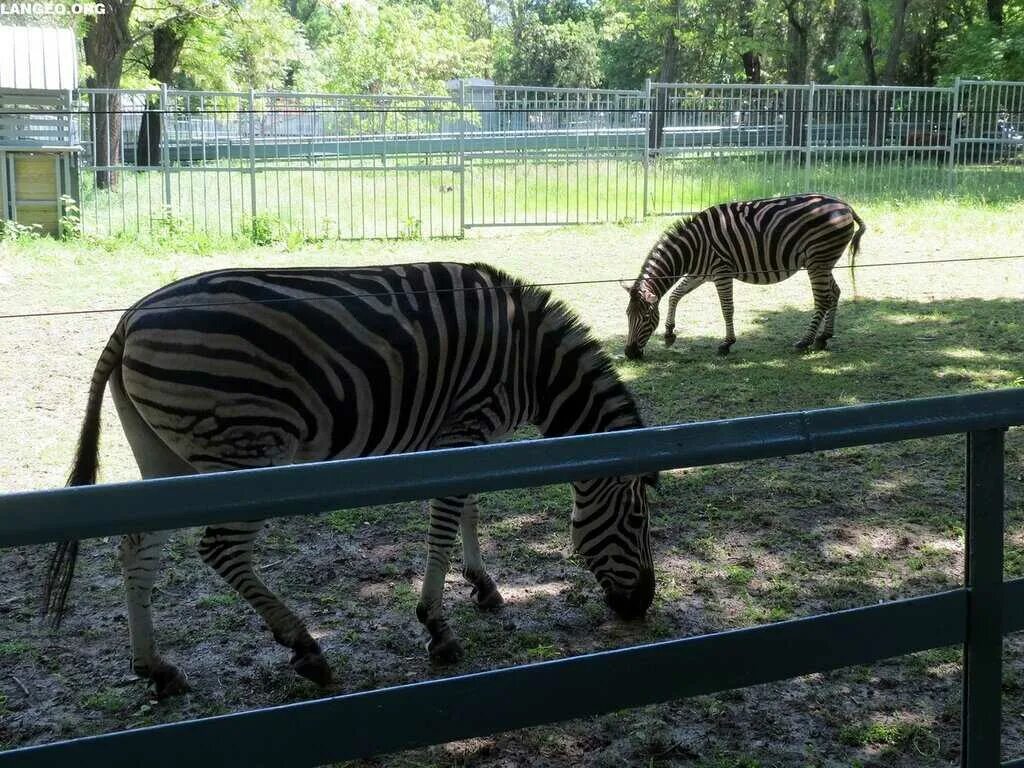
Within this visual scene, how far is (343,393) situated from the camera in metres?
4.00

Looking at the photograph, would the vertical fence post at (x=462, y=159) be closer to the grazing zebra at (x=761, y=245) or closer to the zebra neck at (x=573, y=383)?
the grazing zebra at (x=761, y=245)

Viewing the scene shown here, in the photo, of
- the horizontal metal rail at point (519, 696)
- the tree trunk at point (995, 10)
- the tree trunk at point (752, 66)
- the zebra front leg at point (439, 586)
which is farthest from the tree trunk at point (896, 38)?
the horizontal metal rail at point (519, 696)

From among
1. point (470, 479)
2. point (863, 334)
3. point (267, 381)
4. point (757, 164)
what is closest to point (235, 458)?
point (267, 381)

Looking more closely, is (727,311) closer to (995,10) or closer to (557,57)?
(995,10)

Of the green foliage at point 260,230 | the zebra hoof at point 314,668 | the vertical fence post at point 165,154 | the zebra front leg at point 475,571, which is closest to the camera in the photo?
the zebra hoof at point 314,668

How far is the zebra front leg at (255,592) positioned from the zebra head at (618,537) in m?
1.08

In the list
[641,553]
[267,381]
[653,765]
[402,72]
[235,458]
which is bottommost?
[653,765]

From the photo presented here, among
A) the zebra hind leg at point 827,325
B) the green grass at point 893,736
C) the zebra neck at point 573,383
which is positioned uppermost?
the zebra neck at point 573,383

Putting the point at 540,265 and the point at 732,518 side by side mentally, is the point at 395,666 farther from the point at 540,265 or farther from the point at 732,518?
the point at 540,265

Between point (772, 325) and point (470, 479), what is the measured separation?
933 cm

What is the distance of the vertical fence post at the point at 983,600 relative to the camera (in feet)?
5.56

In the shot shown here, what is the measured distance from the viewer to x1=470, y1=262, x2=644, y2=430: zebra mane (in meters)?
4.19

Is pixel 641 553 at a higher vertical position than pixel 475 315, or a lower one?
lower

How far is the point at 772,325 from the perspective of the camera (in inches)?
407
